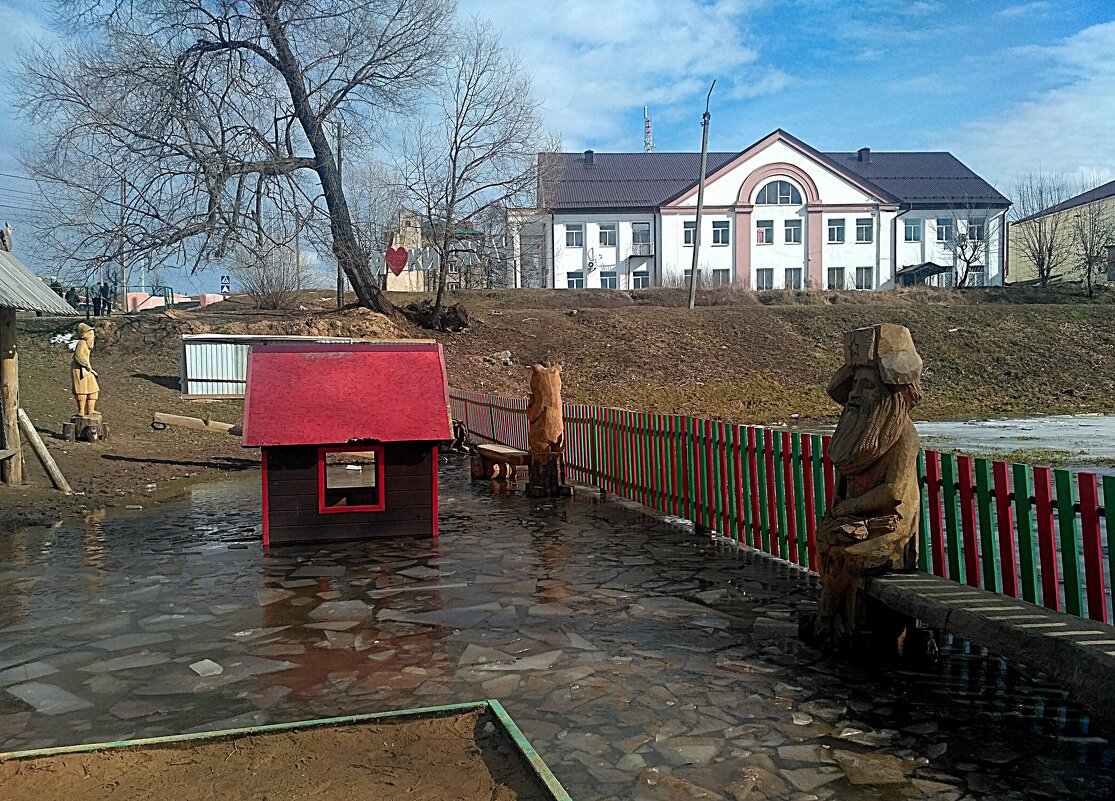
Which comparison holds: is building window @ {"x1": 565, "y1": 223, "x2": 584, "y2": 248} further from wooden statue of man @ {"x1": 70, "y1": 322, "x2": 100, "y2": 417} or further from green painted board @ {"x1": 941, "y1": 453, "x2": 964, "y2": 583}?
green painted board @ {"x1": 941, "y1": 453, "x2": 964, "y2": 583}

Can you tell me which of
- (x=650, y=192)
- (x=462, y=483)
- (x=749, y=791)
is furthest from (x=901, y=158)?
(x=749, y=791)

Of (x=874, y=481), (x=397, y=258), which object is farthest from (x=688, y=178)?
(x=874, y=481)

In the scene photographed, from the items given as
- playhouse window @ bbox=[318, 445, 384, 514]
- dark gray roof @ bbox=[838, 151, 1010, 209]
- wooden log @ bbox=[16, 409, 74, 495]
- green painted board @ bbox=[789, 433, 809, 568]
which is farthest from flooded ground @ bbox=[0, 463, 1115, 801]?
dark gray roof @ bbox=[838, 151, 1010, 209]

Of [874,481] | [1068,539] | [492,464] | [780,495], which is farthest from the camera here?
[492,464]

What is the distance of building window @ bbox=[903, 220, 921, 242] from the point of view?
5500 cm

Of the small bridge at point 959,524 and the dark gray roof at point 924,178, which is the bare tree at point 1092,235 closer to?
the dark gray roof at point 924,178

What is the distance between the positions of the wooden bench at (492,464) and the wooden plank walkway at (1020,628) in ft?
29.1

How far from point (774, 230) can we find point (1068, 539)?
49.8 m

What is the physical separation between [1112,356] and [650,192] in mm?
29726

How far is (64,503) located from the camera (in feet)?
39.4

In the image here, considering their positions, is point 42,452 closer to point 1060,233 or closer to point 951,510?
point 951,510

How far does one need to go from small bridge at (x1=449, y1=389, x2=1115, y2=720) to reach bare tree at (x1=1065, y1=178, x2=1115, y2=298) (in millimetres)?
37015

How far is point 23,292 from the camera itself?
12.1m

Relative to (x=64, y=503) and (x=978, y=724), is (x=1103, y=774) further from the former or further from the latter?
(x=64, y=503)
